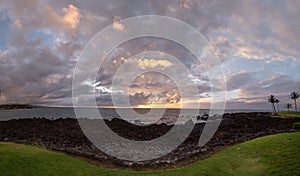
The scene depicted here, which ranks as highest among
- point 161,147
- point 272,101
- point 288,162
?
point 272,101

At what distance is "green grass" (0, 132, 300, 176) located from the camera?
45.4 ft

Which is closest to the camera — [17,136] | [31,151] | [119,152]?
[31,151]

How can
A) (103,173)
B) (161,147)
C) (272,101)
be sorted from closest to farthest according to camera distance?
(103,173) < (161,147) < (272,101)

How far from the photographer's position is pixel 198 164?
57.7ft

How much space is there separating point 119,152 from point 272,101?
99472 mm

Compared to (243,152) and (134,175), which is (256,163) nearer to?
(243,152)

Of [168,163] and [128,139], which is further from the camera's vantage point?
[128,139]

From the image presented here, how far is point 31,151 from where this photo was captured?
1620 centimetres

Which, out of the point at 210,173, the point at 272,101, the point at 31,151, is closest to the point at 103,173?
the point at 31,151

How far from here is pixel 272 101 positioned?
105062 millimetres

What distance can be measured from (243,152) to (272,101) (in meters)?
100

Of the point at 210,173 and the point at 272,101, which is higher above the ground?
the point at 272,101

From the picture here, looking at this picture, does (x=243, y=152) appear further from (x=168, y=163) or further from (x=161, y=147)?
(x=161, y=147)

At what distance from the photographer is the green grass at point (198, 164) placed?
1384cm
